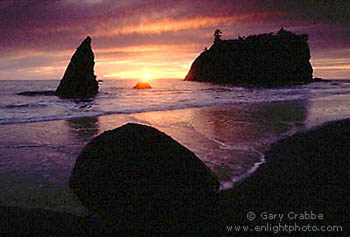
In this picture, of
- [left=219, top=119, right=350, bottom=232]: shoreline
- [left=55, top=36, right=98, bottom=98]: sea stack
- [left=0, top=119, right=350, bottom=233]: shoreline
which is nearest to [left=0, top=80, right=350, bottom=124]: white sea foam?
[left=55, top=36, right=98, bottom=98]: sea stack

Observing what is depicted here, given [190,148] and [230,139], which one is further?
[230,139]

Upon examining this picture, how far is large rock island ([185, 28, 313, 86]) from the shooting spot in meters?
68.9

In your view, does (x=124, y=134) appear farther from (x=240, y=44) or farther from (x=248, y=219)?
(x=240, y=44)

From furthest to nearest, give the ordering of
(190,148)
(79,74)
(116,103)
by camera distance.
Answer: (79,74), (116,103), (190,148)

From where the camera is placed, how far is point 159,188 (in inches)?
116

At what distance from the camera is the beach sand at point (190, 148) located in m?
3.03

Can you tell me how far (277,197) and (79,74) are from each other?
2913cm

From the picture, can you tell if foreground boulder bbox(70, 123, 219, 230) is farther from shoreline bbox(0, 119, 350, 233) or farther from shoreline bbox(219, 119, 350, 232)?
shoreline bbox(219, 119, 350, 232)

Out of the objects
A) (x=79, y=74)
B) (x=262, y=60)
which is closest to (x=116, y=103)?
(x=79, y=74)

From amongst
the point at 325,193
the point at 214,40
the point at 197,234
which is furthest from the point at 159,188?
the point at 214,40

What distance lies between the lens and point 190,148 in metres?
6.09

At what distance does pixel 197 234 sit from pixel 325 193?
7.27 ft

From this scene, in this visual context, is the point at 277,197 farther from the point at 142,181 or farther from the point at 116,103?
the point at 116,103

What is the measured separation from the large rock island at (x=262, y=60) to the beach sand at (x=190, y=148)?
60955 millimetres
